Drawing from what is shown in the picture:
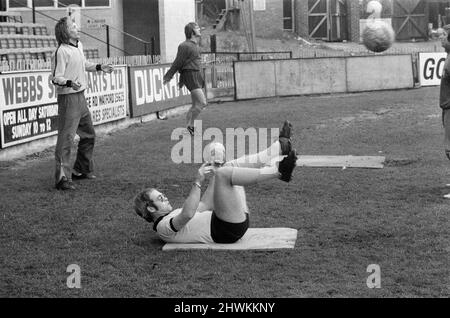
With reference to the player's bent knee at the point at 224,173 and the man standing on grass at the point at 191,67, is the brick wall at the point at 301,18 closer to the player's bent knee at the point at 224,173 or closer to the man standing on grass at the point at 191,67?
the man standing on grass at the point at 191,67

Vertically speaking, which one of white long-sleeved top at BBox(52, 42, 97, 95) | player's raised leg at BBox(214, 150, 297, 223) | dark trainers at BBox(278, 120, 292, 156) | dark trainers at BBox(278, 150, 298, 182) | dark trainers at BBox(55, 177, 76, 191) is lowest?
dark trainers at BBox(55, 177, 76, 191)

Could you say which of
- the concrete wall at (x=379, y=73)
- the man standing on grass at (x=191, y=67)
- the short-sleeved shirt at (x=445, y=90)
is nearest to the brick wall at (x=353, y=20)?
the concrete wall at (x=379, y=73)

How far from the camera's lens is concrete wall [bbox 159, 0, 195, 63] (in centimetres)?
3041

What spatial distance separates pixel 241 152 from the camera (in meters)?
13.4

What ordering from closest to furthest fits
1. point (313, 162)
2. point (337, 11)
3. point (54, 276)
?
point (54, 276) → point (313, 162) → point (337, 11)

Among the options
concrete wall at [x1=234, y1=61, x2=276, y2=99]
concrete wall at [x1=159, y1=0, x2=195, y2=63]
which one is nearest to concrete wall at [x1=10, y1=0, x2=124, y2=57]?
concrete wall at [x1=159, y1=0, x2=195, y2=63]

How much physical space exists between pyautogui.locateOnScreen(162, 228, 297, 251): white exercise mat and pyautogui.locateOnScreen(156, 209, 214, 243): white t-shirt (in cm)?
5

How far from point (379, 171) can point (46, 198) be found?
4443mm

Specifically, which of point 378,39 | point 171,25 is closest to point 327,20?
point 171,25

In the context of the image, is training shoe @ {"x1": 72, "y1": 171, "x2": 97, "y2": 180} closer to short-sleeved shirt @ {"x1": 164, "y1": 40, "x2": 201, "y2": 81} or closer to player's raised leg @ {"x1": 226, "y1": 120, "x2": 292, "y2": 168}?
player's raised leg @ {"x1": 226, "y1": 120, "x2": 292, "y2": 168}

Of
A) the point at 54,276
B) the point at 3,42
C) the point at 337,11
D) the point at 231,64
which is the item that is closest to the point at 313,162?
the point at 54,276

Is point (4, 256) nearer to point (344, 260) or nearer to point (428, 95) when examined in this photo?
point (344, 260)

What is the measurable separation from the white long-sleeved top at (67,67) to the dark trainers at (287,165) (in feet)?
14.0

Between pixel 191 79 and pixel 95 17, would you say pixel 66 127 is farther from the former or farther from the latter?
pixel 95 17
